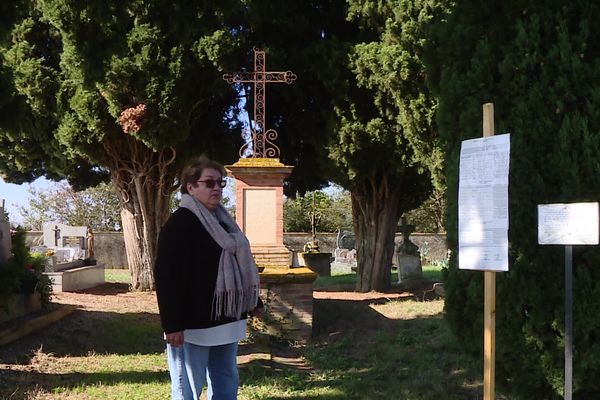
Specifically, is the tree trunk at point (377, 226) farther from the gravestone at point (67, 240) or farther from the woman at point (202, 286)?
the woman at point (202, 286)

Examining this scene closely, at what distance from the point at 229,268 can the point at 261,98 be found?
6415 millimetres

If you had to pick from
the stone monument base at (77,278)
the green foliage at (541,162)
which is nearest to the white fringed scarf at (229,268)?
the green foliage at (541,162)

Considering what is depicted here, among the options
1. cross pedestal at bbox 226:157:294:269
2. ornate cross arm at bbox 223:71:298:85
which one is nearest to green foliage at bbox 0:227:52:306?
cross pedestal at bbox 226:157:294:269

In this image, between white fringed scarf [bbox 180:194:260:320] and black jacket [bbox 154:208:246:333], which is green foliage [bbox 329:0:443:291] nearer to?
white fringed scarf [bbox 180:194:260:320]

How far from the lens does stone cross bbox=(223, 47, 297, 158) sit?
360 inches

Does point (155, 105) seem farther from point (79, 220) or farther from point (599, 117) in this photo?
point (79, 220)

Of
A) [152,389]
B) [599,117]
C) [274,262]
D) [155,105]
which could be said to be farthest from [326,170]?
[599,117]

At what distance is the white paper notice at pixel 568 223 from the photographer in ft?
10.9

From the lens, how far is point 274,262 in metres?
8.69

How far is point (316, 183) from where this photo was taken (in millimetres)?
16172

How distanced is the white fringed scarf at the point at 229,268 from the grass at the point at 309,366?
1.92m

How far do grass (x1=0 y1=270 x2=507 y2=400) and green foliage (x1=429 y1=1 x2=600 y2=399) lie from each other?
0.63 meters

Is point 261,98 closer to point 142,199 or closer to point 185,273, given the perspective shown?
point 142,199

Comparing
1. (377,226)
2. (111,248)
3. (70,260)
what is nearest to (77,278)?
(70,260)
